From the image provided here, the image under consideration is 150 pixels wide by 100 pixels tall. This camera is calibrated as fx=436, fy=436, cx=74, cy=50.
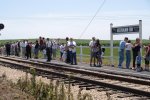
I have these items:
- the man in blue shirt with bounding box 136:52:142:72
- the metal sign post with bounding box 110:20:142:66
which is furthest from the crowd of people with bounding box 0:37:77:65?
the man in blue shirt with bounding box 136:52:142:72

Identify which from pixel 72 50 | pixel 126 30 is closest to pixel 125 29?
pixel 126 30

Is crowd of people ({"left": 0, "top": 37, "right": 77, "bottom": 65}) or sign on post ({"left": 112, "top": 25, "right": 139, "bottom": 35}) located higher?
sign on post ({"left": 112, "top": 25, "right": 139, "bottom": 35})

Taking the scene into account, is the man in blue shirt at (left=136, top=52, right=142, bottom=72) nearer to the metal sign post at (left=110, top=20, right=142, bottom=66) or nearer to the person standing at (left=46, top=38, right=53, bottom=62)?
the metal sign post at (left=110, top=20, right=142, bottom=66)

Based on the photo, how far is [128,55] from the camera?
2433 centimetres

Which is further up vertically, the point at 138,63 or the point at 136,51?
the point at 136,51

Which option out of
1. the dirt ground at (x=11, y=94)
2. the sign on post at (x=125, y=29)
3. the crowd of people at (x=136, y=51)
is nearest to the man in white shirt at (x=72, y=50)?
the sign on post at (x=125, y=29)

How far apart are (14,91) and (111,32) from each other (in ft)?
54.6

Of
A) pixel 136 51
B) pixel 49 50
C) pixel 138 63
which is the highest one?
pixel 136 51

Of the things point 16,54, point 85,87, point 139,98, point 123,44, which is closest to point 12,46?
point 16,54

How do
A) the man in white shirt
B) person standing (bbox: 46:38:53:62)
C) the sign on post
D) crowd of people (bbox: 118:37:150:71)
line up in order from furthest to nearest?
person standing (bbox: 46:38:53:62)
the man in white shirt
the sign on post
crowd of people (bbox: 118:37:150:71)

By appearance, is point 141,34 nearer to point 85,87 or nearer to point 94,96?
point 85,87

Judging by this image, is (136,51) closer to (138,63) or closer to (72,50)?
(138,63)

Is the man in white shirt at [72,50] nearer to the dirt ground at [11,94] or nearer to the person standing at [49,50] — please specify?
the person standing at [49,50]

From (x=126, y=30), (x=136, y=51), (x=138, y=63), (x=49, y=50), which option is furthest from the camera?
(x=49, y=50)
